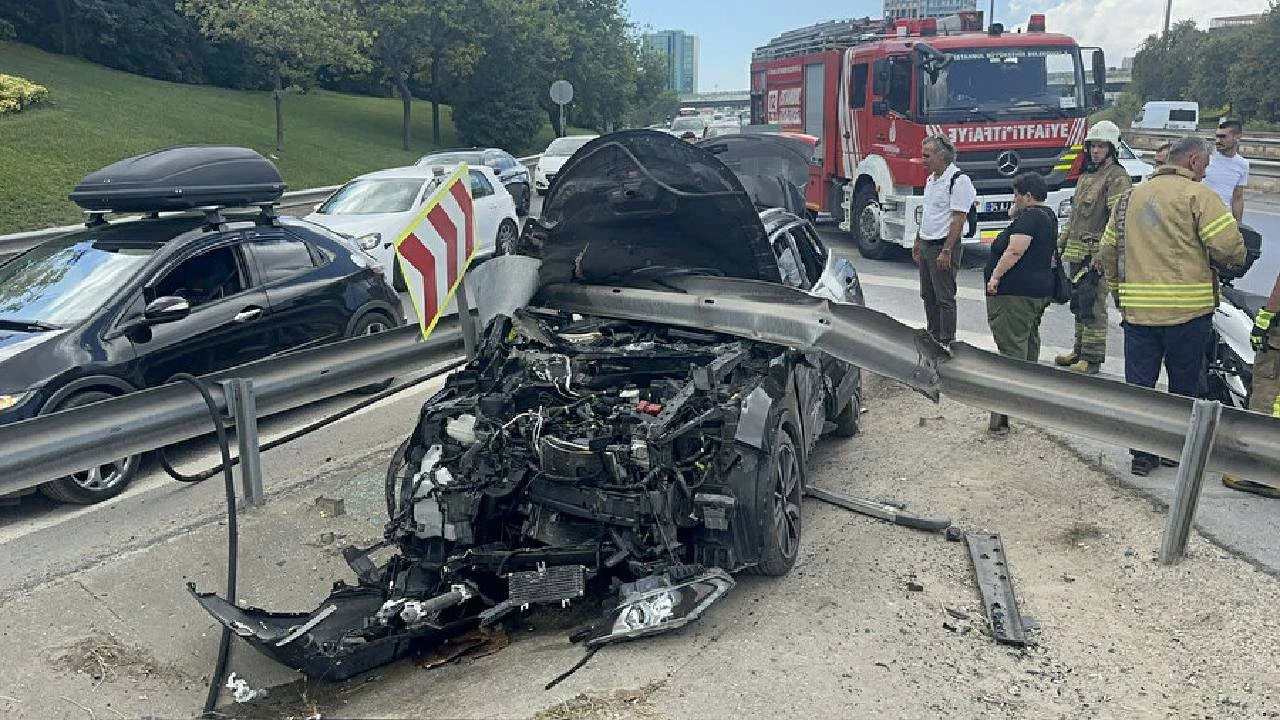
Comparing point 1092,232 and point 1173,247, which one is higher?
point 1173,247

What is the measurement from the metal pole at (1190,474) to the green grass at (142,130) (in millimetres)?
18296

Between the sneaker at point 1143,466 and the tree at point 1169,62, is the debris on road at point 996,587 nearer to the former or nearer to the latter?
the sneaker at point 1143,466

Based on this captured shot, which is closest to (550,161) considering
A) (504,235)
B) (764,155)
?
(504,235)

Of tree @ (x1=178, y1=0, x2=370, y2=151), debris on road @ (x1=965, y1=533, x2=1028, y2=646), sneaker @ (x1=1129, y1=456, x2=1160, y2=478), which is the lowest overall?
debris on road @ (x1=965, y1=533, x2=1028, y2=646)

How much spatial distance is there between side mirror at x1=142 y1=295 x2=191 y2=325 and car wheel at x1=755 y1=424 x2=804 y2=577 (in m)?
3.76

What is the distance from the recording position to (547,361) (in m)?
5.27

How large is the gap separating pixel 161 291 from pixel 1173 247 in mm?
6194

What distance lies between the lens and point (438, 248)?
19.7 ft

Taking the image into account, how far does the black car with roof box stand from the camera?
6.05m

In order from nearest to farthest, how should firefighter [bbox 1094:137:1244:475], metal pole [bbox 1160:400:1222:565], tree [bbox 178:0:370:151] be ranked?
metal pole [bbox 1160:400:1222:565]
firefighter [bbox 1094:137:1244:475]
tree [bbox 178:0:370:151]

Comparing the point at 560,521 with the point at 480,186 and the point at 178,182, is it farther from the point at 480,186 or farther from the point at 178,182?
the point at 480,186

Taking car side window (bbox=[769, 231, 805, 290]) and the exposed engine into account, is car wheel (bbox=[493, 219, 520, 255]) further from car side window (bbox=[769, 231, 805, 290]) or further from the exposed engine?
the exposed engine

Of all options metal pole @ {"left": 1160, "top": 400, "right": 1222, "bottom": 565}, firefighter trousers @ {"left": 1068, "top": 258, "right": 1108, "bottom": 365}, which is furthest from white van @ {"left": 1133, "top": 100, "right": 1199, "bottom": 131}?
metal pole @ {"left": 1160, "top": 400, "right": 1222, "bottom": 565}

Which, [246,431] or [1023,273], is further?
[1023,273]
